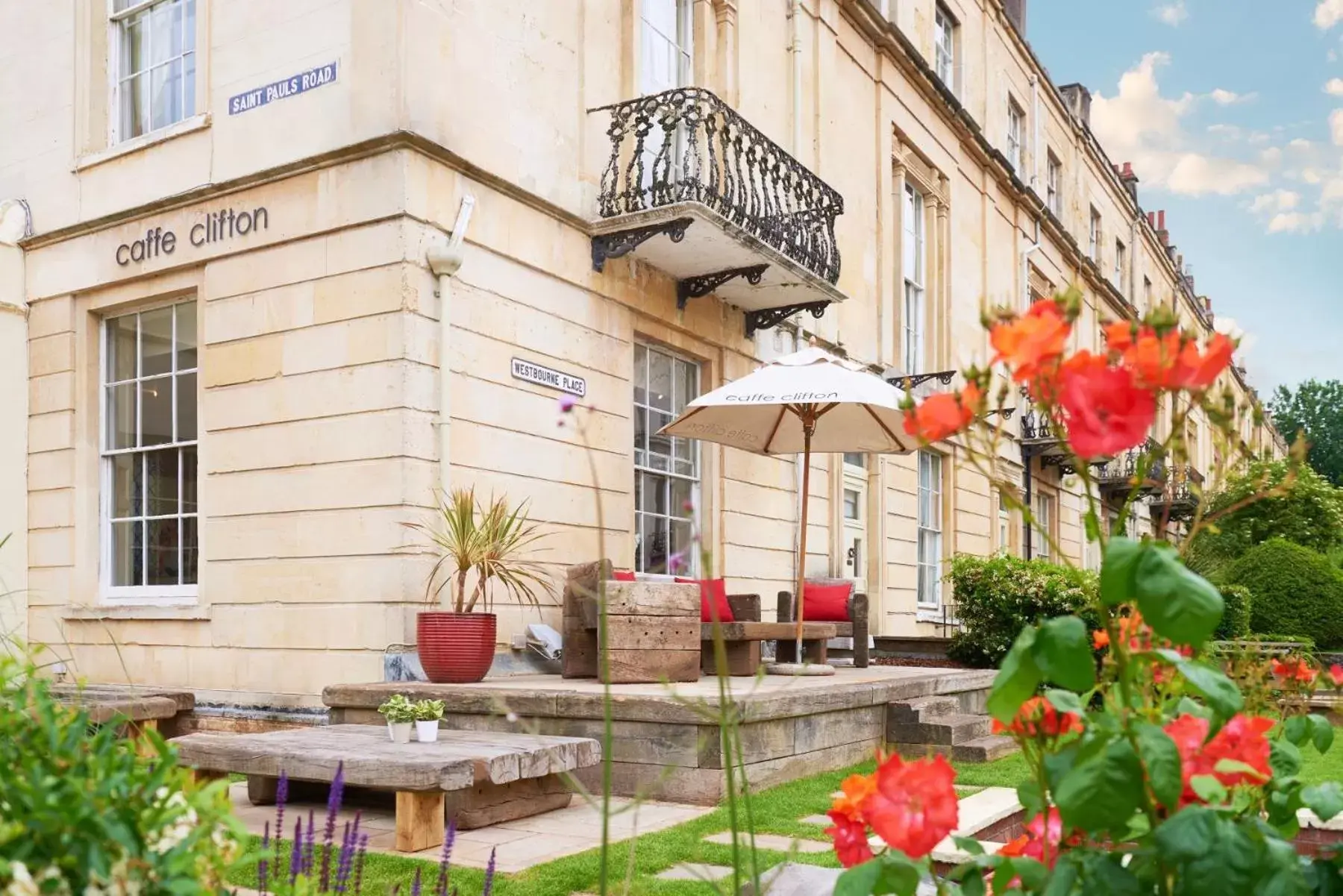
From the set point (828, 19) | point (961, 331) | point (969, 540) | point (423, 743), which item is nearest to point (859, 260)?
point (828, 19)

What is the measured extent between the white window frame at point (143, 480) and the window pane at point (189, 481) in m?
0.03

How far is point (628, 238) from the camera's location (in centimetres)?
950

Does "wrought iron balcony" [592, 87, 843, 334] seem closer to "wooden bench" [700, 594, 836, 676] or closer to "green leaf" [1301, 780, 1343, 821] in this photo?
"wooden bench" [700, 594, 836, 676]

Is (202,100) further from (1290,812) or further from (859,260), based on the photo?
(1290,812)

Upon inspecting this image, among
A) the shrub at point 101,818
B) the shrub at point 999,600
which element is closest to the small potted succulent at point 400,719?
the shrub at point 101,818

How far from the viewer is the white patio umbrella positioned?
8.39 meters

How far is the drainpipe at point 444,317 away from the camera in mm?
7953

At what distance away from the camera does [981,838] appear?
4590 mm

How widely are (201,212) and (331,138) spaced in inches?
52.3

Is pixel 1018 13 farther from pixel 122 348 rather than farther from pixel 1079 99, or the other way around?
pixel 122 348

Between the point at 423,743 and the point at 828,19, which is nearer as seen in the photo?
the point at 423,743

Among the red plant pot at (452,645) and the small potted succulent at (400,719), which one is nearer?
the small potted succulent at (400,719)

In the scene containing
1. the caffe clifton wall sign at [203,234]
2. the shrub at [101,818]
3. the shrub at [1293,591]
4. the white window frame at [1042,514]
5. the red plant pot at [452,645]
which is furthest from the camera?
the white window frame at [1042,514]

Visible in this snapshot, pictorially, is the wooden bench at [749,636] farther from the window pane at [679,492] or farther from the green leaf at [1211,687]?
the green leaf at [1211,687]
